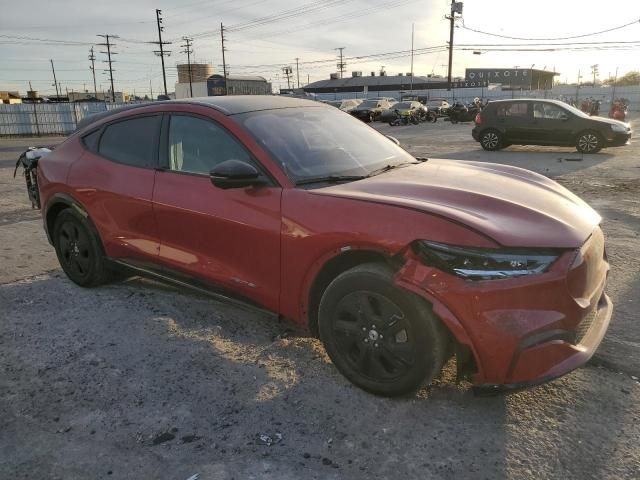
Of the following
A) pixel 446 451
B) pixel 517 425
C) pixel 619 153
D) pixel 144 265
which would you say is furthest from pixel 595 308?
pixel 619 153

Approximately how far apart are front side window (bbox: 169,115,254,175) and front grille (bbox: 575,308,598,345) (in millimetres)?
1971

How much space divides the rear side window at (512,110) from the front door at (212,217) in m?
13.9

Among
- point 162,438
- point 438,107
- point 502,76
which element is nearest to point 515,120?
point 162,438

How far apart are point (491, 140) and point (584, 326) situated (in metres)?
14.5

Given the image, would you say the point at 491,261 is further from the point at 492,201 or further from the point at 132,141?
the point at 132,141

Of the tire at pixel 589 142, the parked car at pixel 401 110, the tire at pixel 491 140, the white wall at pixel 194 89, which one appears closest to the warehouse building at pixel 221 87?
the white wall at pixel 194 89

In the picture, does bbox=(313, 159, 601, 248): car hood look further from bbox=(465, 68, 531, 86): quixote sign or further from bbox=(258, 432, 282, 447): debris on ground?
bbox=(465, 68, 531, 86): quixote sign

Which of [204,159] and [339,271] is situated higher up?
[204,159]

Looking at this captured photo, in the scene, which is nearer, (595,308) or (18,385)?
(595,308)

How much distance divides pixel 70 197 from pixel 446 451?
3507 mm

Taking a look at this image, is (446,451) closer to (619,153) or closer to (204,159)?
(204,159)

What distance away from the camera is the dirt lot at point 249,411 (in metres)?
2.31

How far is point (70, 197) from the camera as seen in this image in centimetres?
429

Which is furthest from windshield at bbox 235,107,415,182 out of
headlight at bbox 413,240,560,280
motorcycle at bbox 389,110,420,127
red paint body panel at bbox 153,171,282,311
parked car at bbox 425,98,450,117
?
parked car at bbox 425,98,450,117
